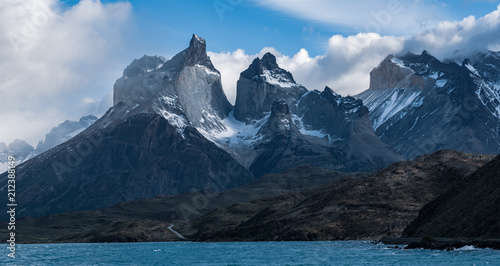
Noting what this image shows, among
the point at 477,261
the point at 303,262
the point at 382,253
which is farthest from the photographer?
the point at 382,253

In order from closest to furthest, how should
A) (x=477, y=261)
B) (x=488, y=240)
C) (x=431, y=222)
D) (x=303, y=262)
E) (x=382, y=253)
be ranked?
(x=477, y=261) < (x=488, y=240) < (x=303, y=262) < (x=382, y=253) < (x=431, y=222)

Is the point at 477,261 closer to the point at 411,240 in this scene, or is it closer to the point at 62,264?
the point at 411,240

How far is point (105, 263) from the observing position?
575 ft

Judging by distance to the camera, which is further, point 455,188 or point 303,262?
point 455,188

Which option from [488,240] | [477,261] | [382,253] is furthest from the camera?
[382,253]

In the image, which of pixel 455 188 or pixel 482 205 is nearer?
pixel 482 205

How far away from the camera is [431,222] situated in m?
186

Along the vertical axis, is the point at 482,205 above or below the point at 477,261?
above

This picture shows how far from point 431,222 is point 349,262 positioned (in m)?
47.8

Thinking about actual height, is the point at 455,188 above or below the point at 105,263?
above

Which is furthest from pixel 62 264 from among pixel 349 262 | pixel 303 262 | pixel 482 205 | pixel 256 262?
pixel 482 205

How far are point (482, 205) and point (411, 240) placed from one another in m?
32.1

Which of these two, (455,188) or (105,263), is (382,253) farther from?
(105,263)

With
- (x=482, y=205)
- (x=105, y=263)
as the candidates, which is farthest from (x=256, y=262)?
(x=482, y=205)
